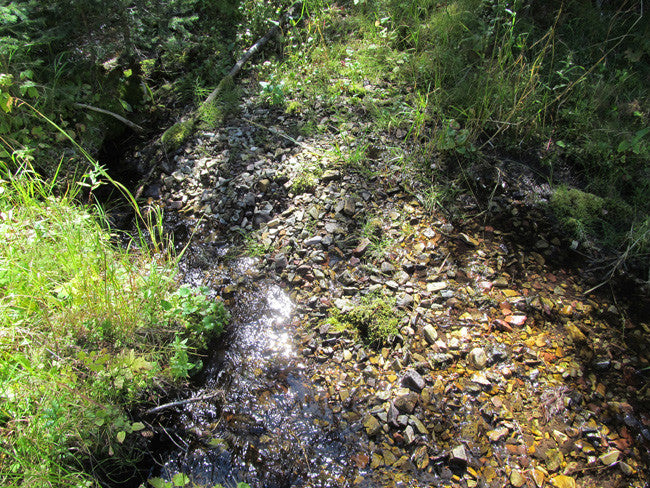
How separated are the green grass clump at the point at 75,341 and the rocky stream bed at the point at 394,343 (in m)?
0.39

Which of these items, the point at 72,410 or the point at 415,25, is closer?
the point at 72,410

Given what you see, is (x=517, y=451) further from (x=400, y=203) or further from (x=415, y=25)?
(x=415, y=25)

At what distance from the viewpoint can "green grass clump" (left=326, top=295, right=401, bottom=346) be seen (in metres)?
2.91

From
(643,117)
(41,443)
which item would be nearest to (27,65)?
(41,443)

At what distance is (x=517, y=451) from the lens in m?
2.32

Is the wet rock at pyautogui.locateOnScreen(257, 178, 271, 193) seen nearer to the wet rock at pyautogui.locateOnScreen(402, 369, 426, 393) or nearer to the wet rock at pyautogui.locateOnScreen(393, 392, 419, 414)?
→ the wet rock at pyautogui.locateOnScreen(402, 369, 426, 393)

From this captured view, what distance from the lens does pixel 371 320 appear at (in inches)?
117

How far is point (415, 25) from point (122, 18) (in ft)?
11.4

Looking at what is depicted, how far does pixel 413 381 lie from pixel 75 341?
2.38m

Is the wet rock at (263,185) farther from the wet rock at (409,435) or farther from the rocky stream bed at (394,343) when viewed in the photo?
the wet rock at (409,435)

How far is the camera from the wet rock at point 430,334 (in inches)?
112

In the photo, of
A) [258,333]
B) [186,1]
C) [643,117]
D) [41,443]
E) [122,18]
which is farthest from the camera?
[186,1]

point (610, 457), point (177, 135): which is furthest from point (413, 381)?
point (177, 135)

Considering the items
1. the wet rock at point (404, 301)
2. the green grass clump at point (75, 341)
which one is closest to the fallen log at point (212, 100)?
the green grass clump at point (75, 341)
